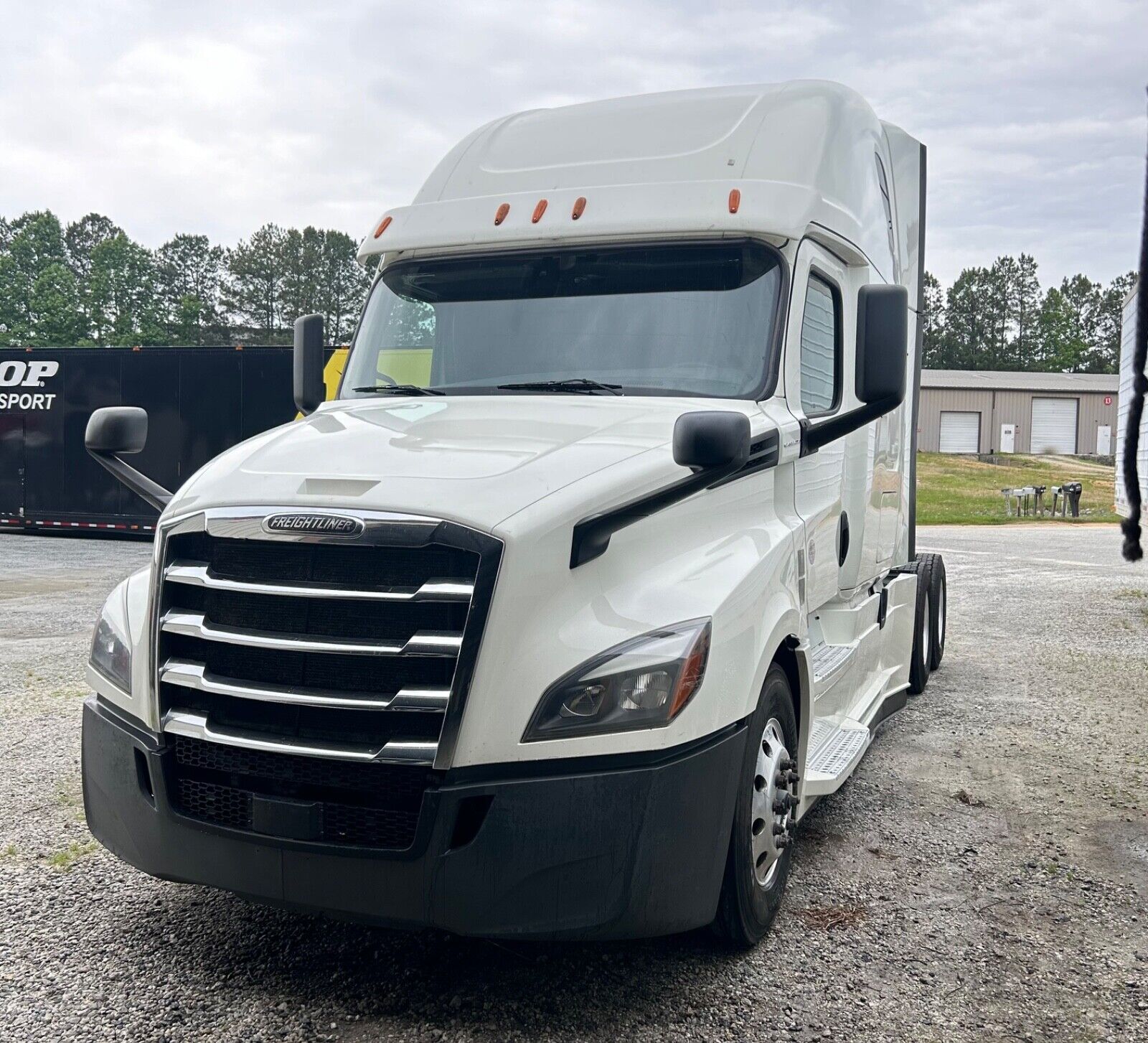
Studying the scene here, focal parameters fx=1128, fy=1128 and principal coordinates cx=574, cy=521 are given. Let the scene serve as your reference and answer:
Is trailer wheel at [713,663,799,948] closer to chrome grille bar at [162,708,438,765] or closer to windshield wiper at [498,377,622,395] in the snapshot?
chrome grille bar at [162,708,438,765]

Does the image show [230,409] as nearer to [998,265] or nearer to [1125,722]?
[1125,722]

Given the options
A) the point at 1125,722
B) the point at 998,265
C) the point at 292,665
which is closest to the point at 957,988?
the point at 292,665

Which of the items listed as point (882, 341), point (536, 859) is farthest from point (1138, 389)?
point (882, 341)

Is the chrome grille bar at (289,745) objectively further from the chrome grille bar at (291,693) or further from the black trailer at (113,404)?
the black trailer at (113,404)

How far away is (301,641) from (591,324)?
1.89 m

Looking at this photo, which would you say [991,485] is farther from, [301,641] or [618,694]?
[301,641]

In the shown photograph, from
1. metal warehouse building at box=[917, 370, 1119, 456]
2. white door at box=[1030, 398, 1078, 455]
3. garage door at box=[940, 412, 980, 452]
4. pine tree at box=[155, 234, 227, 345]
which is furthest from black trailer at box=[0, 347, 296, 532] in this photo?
pine tree at box=[155, 234, 227, 345]

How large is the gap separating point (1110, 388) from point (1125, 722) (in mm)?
Answer: 65032

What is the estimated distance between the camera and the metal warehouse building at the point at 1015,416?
2530 inches

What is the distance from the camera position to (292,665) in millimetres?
3172

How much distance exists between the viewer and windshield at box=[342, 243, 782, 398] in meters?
4.26

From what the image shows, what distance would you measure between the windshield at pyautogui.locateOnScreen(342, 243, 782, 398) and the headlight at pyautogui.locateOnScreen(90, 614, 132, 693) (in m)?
1.46

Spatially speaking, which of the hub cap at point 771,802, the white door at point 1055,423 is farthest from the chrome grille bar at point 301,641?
the white door at point 1055,423

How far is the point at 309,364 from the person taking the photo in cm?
532
